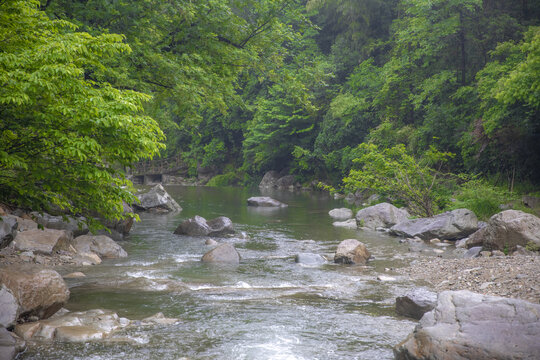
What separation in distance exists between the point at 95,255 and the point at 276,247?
194 inches

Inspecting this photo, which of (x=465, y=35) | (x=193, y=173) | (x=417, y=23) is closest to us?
(x=465, y=35)

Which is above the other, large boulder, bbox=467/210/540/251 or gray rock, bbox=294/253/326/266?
large boulder, bbox=467/210/540/251

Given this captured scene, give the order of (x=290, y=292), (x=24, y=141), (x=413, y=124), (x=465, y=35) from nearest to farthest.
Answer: (x=24, y=141) → (x=290, y=292) → (x=465, y=35) → (x=413, y=124)

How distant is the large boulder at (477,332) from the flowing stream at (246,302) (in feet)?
2.48

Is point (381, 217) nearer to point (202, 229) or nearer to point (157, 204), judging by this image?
point (202, 229)

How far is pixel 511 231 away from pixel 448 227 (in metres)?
3.20

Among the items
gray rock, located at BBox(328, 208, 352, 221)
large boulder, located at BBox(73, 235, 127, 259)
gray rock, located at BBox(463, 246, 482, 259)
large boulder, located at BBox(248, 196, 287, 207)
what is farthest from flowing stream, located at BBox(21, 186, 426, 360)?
large boulder, located at BBox(248, 196, 287, 207)

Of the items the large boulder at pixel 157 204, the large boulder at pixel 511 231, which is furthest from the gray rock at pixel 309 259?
the large boulder at pixel 157 204

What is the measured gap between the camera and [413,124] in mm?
27625

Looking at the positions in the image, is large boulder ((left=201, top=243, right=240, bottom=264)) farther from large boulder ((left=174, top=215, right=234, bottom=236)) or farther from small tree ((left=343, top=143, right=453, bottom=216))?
small tree ((left=343, top=143, right=453, bottom=216))

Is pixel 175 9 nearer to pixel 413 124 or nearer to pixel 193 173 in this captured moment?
pixel 413 124

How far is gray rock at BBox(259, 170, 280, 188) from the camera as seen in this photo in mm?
45312

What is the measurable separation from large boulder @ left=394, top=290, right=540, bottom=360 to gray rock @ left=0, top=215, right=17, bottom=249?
761cm

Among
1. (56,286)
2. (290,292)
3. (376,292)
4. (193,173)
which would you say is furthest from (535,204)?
(193,173)
